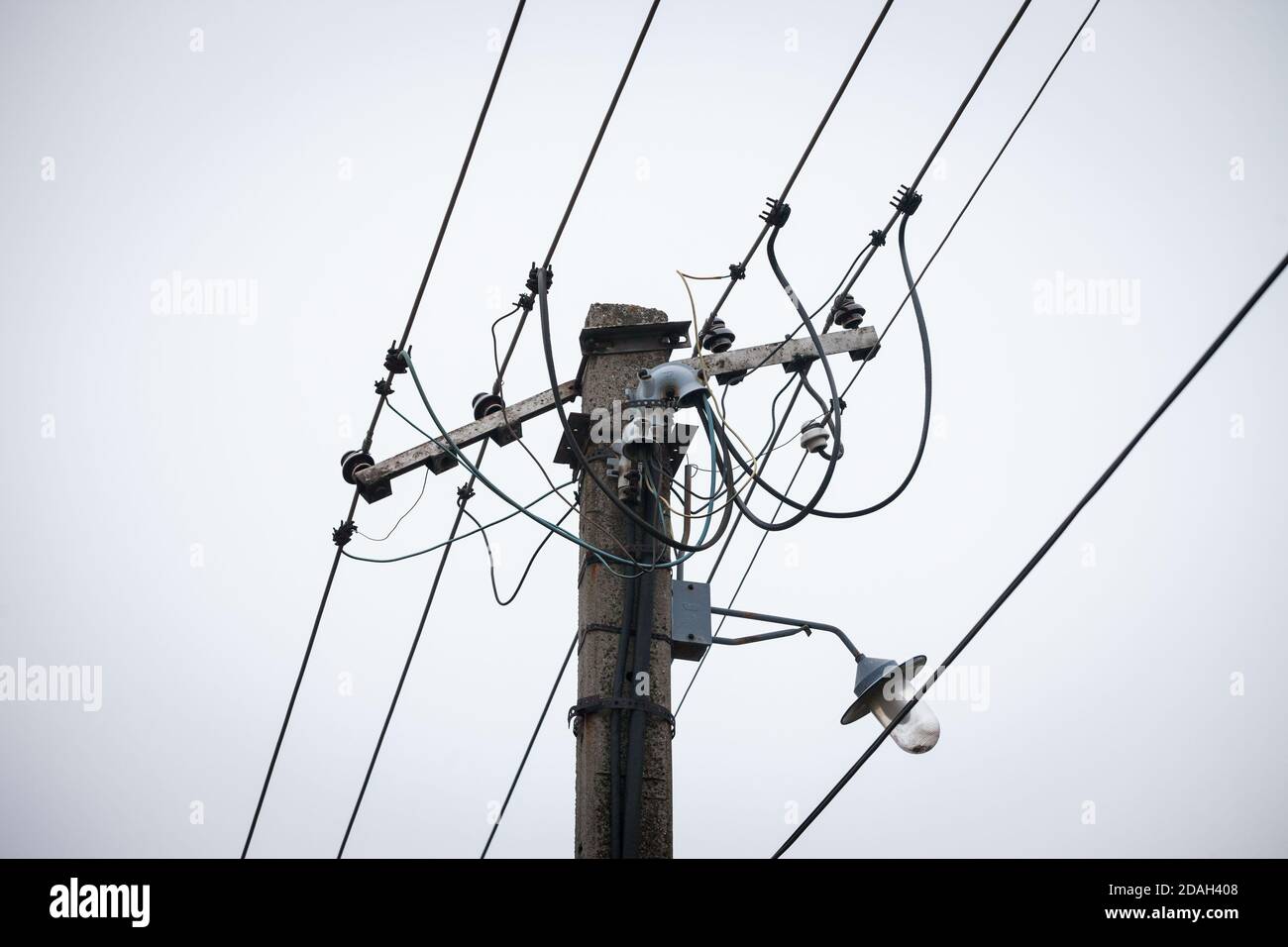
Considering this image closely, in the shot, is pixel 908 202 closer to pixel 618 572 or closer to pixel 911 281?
pixel 911 281

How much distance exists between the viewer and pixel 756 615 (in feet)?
16.8

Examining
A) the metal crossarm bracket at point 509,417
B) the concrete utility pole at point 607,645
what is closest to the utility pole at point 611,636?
the concrete utility pole at point 607,645

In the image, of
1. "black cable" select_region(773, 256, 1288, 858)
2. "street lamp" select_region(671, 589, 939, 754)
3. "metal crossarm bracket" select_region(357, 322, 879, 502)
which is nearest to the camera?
"black cable" select_region(773, 256, 1288, 858)

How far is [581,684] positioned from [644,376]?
1.36 meters

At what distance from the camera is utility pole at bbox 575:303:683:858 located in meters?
4.38

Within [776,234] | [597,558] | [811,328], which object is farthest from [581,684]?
[776,234]

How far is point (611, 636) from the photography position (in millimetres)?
4695

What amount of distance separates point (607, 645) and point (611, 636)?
1.7 inches

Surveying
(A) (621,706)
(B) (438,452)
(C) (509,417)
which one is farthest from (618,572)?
(B) (438,452)

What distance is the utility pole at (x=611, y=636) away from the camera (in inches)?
172

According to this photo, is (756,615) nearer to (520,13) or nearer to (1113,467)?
(1113,467)

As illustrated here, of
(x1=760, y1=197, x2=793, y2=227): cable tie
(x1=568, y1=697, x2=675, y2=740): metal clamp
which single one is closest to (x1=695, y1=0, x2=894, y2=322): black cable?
(x1=760, y1=197, x2=793, y2=227): cable tie

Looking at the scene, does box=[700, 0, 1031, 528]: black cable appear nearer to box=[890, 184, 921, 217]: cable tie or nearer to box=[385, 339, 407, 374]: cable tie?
box=[890, 184, 921, 217]: cable tie

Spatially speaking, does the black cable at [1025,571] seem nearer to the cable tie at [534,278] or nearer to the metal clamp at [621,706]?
the metal clamp at [621,706]
